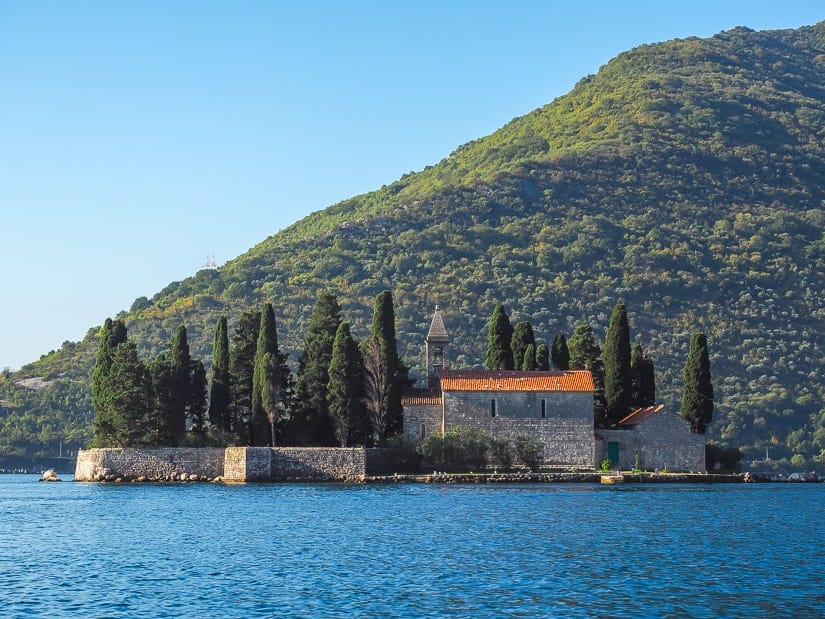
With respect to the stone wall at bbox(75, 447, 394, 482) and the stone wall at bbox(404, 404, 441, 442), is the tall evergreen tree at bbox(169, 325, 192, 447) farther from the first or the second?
the stone wall at bbox(404, 404, 441, 442)

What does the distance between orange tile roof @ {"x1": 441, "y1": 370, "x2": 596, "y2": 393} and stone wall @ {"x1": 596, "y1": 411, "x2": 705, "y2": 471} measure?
311 centimetres

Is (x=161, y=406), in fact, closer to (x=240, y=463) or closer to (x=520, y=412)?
(x=240, y=463)

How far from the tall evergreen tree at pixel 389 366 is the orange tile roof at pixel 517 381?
2.46m

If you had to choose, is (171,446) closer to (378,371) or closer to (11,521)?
(378,371)

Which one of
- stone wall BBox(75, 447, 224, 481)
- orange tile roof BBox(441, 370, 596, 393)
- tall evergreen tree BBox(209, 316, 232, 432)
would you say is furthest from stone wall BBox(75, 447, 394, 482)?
orange tile roof BBox(441, 370, 596, 393)

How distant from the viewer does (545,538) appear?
131ft

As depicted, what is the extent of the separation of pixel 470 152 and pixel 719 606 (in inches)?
6598

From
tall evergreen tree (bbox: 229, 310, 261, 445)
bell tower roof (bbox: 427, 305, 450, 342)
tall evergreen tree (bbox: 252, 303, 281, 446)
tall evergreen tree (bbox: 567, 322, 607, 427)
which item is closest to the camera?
tall evergreen tree (bbox: 252, 303, 281, 446)

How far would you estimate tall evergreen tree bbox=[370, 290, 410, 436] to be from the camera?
6881 cm

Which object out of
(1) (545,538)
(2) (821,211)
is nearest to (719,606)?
(1) (545,538)

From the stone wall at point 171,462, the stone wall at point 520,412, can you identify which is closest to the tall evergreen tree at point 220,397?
the stone wall at point 171,462

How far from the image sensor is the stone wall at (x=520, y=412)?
68.7 m

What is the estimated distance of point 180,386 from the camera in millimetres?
71250

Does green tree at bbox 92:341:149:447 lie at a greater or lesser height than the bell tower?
lesser
